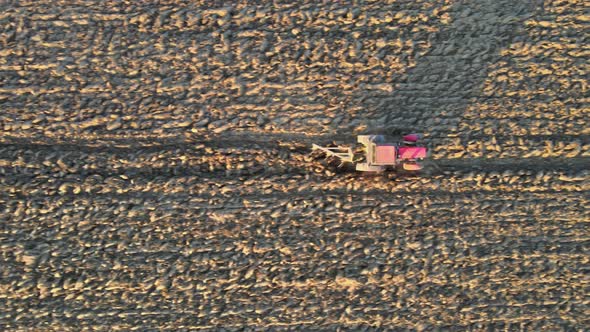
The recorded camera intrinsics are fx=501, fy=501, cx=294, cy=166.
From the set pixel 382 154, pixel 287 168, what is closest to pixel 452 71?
pixel 382 154

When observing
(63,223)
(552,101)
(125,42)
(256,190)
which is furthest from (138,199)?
(552,101)

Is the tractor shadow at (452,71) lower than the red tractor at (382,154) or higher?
higher

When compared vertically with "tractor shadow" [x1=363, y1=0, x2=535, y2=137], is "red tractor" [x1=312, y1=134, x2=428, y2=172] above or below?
below

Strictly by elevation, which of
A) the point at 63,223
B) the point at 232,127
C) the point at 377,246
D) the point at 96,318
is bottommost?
the point at 96,318

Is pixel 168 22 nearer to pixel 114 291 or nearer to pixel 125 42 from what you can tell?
pixel 125 42

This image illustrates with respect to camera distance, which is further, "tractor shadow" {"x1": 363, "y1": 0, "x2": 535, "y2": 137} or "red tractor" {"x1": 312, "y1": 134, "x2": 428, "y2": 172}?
"tractor shadow" {"x1": 363, "y1": 0, "x2": 535, "y2": 137}

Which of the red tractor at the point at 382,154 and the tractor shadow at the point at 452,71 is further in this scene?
the tractor shadow at the point at 452,71
